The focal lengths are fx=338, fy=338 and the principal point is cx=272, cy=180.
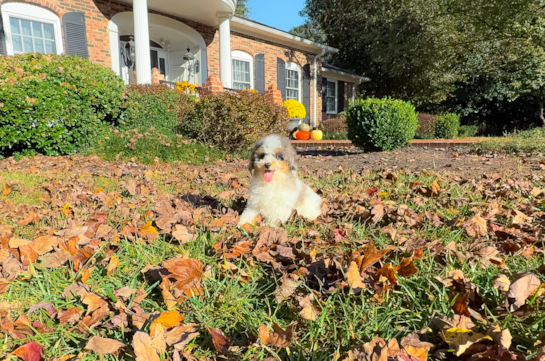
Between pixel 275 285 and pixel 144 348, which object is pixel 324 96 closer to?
pixel 275 285

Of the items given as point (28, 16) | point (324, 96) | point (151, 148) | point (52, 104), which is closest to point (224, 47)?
point (28, 16)

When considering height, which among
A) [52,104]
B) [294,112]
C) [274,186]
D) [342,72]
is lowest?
[274,186]

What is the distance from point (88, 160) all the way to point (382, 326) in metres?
6.33

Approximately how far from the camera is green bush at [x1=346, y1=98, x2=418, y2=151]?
7961 mm

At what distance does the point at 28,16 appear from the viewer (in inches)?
372

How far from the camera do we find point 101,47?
10602 mm

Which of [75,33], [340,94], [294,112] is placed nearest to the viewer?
[75,33]

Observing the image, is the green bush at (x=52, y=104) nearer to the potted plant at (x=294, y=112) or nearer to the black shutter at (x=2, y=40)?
the black shutter at (x=2, y=40)

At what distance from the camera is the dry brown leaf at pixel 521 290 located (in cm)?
125

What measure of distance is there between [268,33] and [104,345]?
1582cm

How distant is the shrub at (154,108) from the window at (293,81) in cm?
914

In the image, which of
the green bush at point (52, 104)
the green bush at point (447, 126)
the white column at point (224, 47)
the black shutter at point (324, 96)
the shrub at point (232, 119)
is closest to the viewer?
the green bush at point (52, 104)

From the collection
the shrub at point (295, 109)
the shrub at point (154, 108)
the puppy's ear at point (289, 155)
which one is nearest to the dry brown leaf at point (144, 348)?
the puppy's ear at point (289, 155)

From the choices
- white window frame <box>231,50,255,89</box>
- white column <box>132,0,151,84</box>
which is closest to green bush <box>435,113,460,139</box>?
white window frame <box>231,50,255,89</box>
